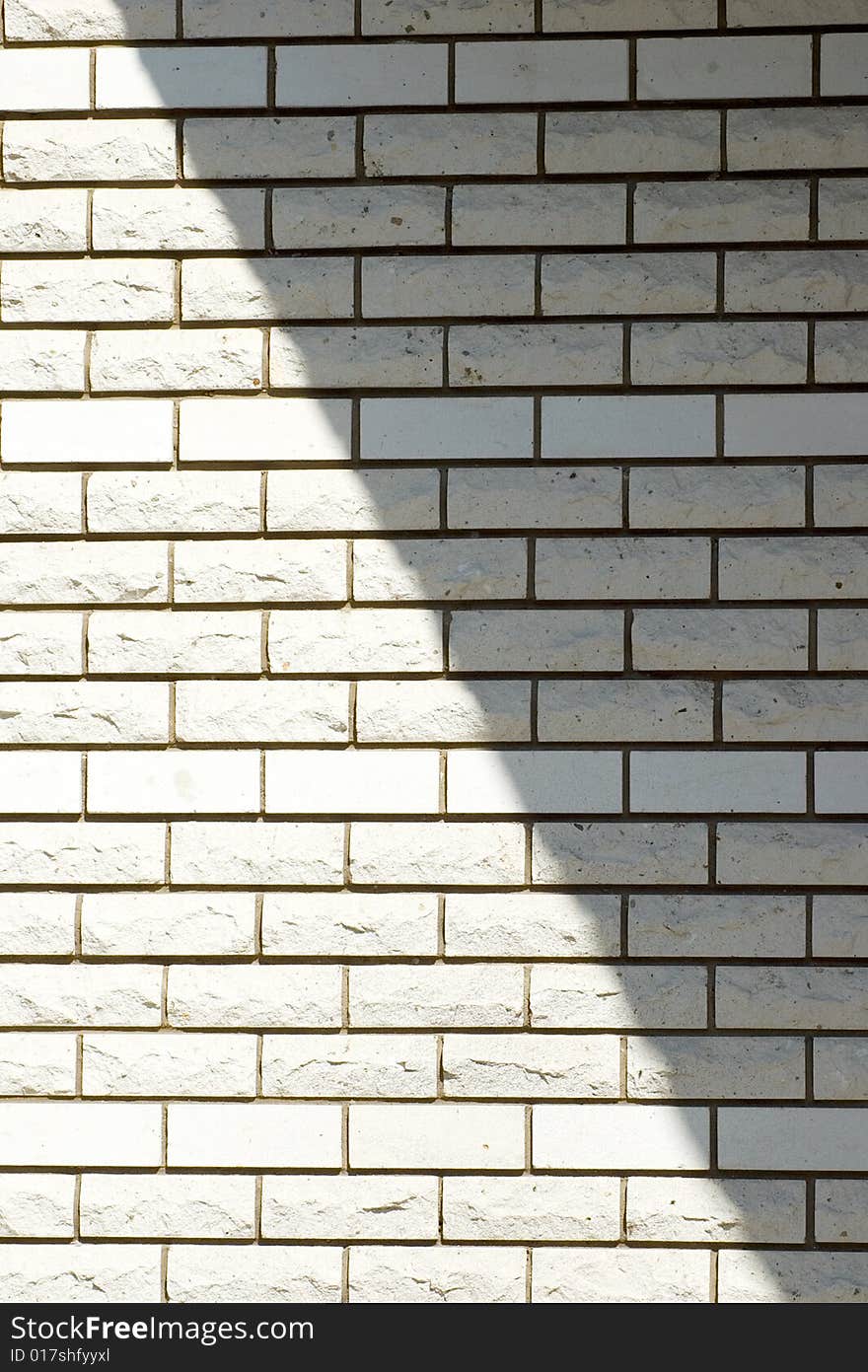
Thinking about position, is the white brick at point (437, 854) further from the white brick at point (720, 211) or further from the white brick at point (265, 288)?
the white brick at point (720, 211)

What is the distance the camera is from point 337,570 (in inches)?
102

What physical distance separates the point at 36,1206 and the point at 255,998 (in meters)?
0.65

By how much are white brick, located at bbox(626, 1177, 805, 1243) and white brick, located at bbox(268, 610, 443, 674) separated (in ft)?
3.99

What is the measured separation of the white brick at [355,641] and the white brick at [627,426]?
481 millimetres

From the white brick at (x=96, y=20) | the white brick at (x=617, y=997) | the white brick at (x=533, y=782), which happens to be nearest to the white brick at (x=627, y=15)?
the white brick at (x=96, y=20)

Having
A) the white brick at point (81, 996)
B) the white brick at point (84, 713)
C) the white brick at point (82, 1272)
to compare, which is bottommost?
the white brick at point (82, 1272)

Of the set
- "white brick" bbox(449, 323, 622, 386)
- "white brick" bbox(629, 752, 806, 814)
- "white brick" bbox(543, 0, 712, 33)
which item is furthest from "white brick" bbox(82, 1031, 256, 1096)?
"white brick" bbox(543, 0, 712, 33)

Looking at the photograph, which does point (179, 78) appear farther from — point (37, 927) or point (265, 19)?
point (37, 927)

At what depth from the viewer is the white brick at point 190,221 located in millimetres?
2625

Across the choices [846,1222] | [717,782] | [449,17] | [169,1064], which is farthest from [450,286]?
[846,1222]

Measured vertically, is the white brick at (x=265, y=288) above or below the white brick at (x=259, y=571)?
above

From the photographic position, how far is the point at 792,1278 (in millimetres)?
2500

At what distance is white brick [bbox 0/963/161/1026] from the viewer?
2.56 m

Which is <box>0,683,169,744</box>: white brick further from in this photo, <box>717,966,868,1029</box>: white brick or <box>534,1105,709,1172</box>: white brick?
<box>717,966,868,1029</box>: white brick
